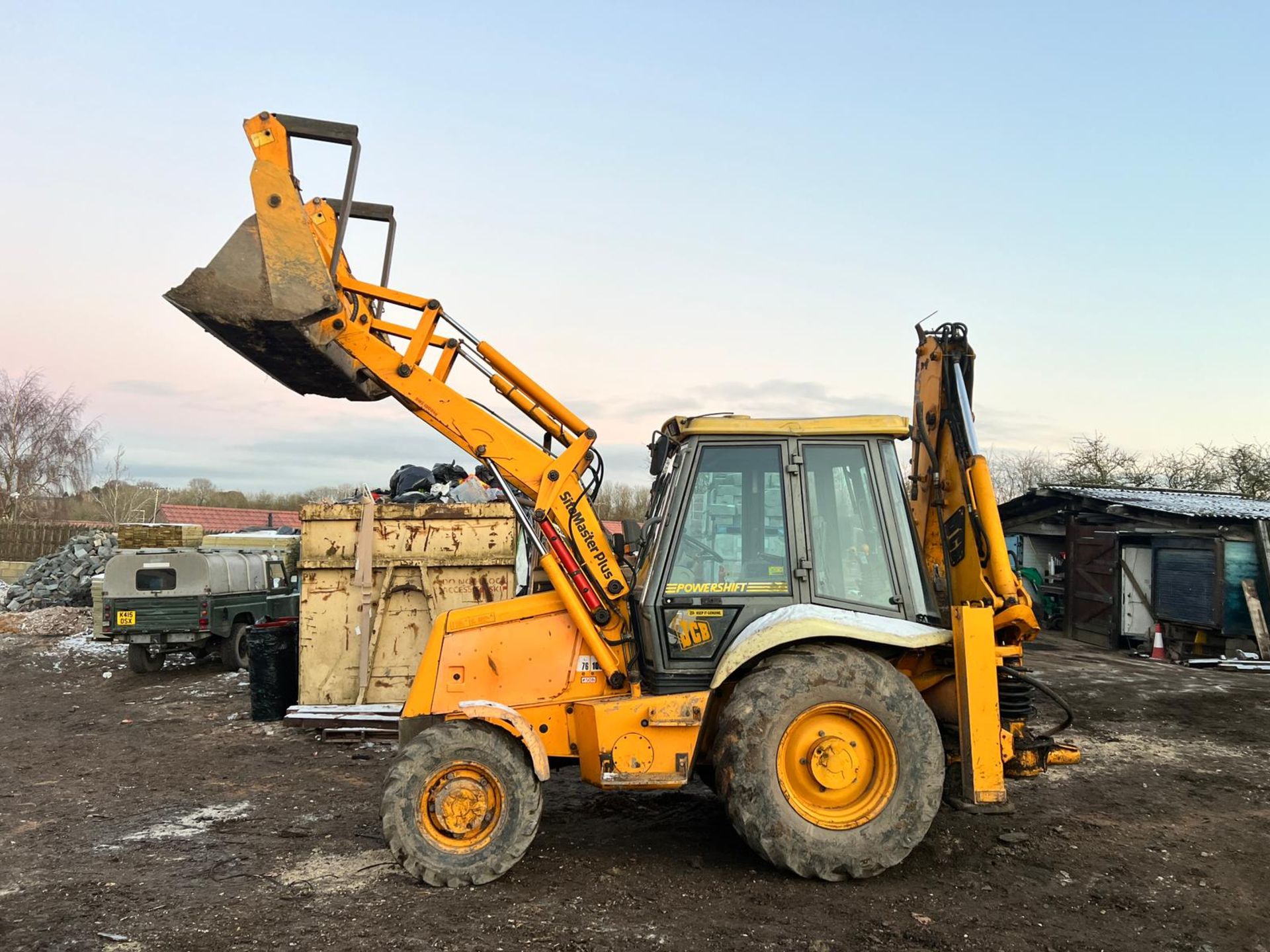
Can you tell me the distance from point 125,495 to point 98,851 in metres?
33.6

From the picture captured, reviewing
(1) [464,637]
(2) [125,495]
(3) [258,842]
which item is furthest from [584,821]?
(2) [125,495]

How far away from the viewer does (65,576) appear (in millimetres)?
20203

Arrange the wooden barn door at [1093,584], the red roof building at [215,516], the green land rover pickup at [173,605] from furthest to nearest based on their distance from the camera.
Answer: the red roof building at [215,516] → the wooden barn door at [1093,584] → the green land rover pickup at [173,605]

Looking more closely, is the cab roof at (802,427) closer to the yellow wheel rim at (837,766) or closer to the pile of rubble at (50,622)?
the yellow wheel rim at (837,766)

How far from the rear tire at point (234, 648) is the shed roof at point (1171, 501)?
14022 mm

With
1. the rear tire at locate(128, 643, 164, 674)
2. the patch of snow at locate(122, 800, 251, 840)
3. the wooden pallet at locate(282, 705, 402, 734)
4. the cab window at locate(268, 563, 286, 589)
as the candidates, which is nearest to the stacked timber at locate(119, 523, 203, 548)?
the cab window at locate(268, 563, 286, 589)

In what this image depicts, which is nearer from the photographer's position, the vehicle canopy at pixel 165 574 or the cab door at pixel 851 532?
the cab door at pixel 851 532

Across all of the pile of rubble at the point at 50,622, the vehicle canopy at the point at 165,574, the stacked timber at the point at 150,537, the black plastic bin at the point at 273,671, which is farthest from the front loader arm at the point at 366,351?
the pile of rubble at the point at 50,622

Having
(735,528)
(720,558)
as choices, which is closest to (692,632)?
(720,558)

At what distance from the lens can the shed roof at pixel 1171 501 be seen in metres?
14.3

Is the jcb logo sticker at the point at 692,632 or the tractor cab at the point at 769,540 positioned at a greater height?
the tractor cab at the point at 769,540

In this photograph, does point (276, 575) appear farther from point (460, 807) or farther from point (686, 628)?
point (686, 628)

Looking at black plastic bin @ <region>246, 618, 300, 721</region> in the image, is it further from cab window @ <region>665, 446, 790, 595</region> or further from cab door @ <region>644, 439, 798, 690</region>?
cab window @ <region>665, 446, 790, 595</region>

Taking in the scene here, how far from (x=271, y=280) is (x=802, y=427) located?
2.94 m
